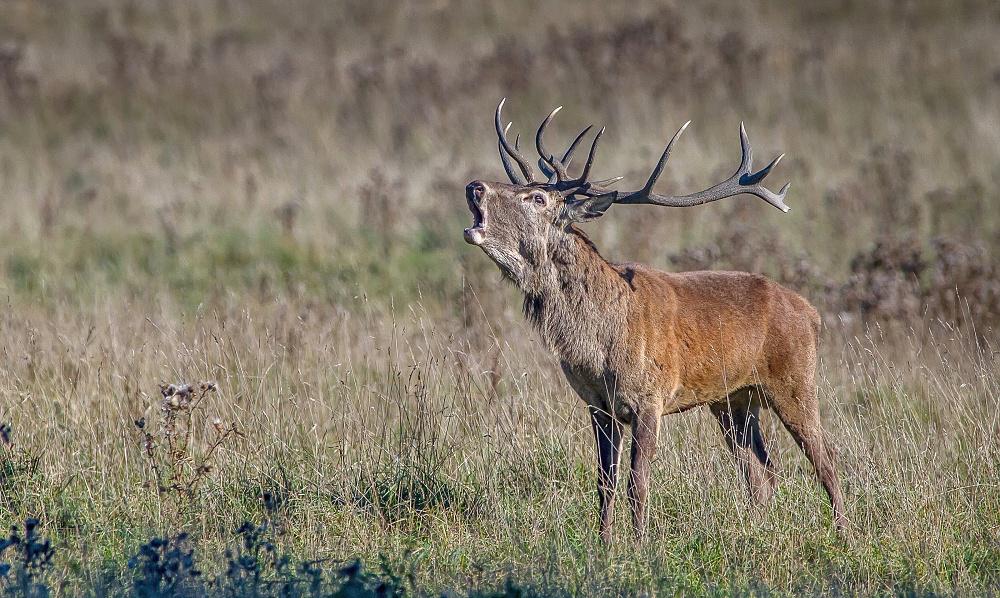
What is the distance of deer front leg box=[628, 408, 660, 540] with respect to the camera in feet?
20.1

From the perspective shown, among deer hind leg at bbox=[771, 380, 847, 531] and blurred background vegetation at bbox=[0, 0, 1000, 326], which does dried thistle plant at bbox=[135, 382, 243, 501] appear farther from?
blurred background vegetation at bbox=[0, 0, 1000, 326]

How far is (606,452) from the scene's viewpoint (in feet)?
21.0

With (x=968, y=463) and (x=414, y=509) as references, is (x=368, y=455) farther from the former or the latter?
(x=968, y=463)

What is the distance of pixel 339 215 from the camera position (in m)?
14.1

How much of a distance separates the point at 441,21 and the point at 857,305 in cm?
1504

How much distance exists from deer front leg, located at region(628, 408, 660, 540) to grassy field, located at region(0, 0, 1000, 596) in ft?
0.40

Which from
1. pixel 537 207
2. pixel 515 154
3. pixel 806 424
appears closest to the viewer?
pixel 537 207

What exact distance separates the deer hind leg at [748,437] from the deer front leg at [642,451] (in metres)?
0.65

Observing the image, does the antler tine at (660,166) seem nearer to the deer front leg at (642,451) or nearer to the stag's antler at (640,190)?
the stag's antler at (640,190)

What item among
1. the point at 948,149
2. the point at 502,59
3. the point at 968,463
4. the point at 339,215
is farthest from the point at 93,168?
the point at 968,463

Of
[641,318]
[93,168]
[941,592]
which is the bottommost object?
[941,592]

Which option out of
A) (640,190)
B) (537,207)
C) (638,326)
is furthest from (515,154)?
(638,326)

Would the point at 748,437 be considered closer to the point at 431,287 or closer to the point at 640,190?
the point at 640,190

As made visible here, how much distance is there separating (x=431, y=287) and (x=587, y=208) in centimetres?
522
